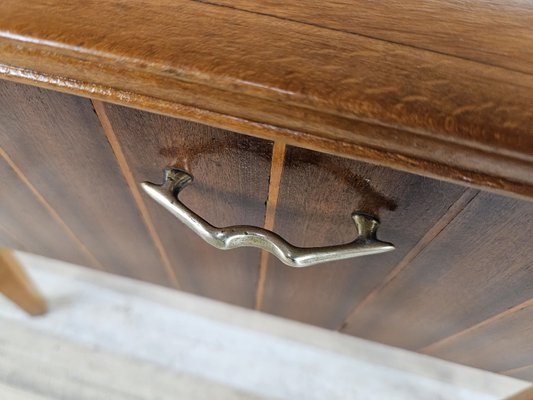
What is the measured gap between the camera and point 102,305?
0.90m

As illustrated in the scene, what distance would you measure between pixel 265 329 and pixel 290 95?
2.50ft

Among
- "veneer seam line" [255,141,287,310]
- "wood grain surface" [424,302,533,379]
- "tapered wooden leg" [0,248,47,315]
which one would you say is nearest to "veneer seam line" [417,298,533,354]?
"wood grain surface" [424,302,533,379]

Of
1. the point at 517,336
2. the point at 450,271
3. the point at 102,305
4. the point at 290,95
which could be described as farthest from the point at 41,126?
the point at 102,305

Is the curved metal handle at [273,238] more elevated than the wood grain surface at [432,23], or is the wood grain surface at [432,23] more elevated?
the wood grain surface at [432,23]

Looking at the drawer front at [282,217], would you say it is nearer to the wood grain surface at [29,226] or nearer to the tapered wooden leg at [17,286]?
the wood grain surface at [29,226]

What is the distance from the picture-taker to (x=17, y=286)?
788 millimetres

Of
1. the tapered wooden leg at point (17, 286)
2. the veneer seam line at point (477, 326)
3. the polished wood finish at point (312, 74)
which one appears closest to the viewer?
the polished wood finish at point (312, 74)

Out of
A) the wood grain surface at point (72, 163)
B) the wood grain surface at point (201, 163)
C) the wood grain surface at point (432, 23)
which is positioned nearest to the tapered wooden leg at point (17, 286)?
the wood grain surface at point (72, 163)

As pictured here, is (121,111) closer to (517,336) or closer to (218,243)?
(218,243)

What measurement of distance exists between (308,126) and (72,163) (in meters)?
0.22

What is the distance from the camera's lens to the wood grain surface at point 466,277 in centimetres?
27

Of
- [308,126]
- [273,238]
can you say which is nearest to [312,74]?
[308,126]

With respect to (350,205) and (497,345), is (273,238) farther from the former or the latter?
(497,345)

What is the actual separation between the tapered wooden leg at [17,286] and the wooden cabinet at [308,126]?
39cm
